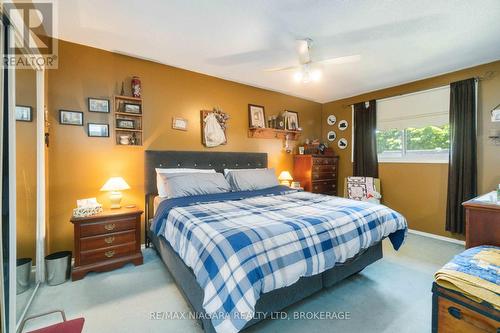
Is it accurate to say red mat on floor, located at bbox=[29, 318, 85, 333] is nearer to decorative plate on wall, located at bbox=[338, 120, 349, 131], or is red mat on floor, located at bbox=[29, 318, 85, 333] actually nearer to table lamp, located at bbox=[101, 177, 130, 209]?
table lamp, located at bbox=[101, 177, 130, 209]

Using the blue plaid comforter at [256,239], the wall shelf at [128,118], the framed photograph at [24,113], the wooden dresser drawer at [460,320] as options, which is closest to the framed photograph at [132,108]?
the wall shelf at [128,118]

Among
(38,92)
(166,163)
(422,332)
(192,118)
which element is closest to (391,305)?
(422,332)

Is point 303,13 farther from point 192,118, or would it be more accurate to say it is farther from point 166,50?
point 192,118

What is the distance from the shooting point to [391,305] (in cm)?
189

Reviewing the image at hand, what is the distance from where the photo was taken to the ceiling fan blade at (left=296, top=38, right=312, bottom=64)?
2506mm

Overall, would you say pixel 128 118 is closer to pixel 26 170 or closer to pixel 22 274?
pixel 26 170

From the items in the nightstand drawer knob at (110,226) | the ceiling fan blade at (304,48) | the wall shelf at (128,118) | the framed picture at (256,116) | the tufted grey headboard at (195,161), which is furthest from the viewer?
the framed picture at (256,116)

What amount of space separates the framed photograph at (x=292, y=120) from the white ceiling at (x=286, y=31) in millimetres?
1340

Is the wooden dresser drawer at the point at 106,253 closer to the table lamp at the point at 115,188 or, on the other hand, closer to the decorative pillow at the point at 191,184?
the table lamp at the point at 115,188

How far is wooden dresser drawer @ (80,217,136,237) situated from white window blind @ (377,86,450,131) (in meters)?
4.46

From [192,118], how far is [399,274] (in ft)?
11.0

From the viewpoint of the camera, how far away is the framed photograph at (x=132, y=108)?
2889 millimetres

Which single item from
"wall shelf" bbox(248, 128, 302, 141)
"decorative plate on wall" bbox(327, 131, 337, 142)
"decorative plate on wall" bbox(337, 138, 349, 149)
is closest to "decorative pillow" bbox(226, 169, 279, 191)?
"wall shelf" bbox(248, 128, 302, 141)

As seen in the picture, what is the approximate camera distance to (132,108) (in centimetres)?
293
